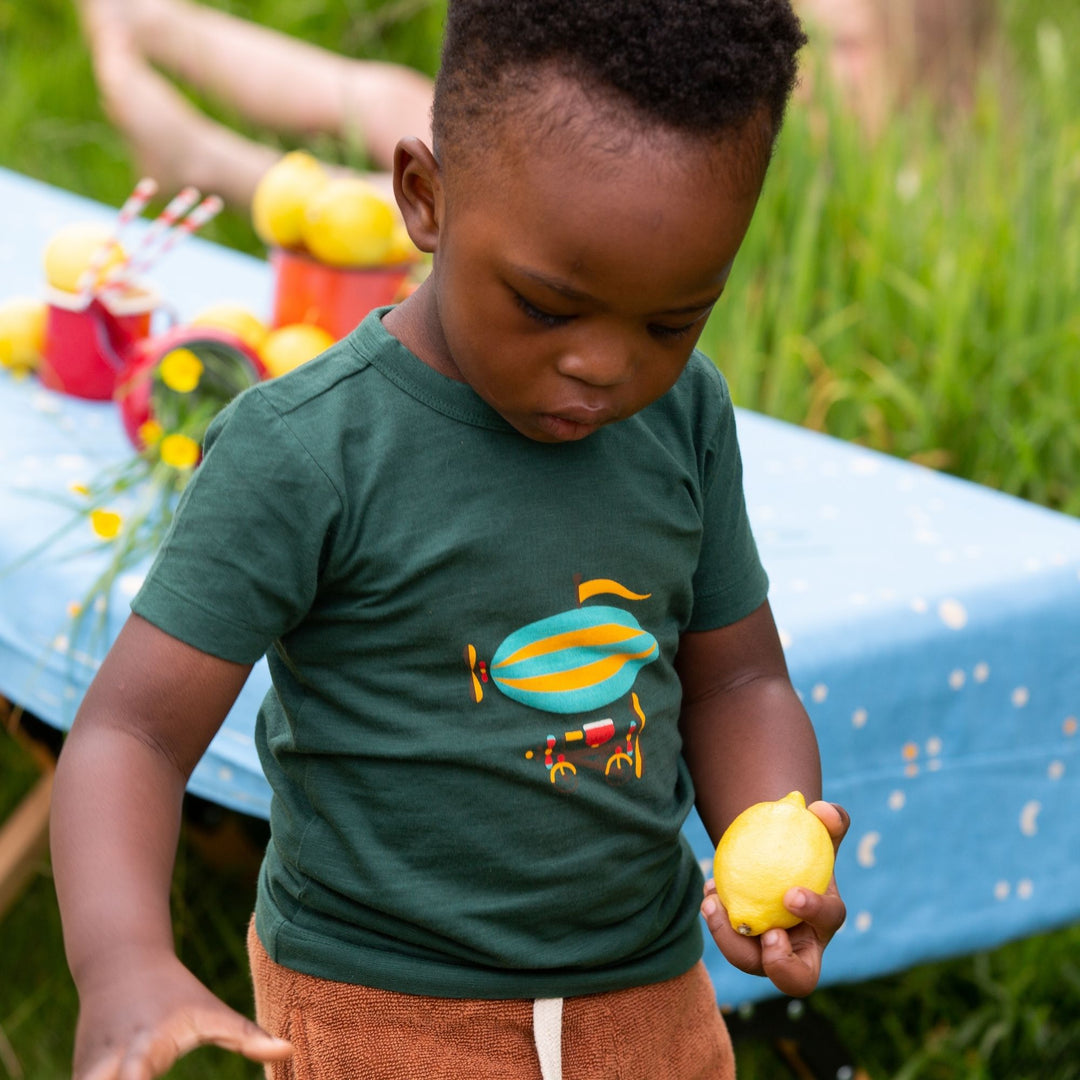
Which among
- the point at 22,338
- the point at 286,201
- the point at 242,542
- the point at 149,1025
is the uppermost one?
the point at 242,542

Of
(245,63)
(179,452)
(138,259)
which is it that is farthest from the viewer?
(245,63)

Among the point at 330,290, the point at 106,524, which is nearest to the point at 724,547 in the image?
the point at 106,524

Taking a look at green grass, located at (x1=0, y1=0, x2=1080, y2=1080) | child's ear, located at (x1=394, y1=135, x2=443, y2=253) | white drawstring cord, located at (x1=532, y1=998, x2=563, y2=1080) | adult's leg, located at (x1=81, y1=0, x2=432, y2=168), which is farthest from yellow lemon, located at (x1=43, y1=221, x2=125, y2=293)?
adult's leg, located at (x1=81, y1=0, x2=432, y2=168)

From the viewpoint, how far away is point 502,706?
1134 millimetres

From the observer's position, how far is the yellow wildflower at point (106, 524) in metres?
1.76

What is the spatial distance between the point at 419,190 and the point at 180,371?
1016 millimetres

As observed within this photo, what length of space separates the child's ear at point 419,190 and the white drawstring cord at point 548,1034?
1.96ft

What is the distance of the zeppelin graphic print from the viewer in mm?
1132

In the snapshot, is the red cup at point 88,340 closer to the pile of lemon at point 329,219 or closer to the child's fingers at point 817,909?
the pile of lemon at point 329,219

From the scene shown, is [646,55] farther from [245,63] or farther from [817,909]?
[245,63]

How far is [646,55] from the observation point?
0.98 metres

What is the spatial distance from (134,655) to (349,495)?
0.62 ft

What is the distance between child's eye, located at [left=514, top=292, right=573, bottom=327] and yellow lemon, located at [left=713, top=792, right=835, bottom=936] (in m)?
0.44

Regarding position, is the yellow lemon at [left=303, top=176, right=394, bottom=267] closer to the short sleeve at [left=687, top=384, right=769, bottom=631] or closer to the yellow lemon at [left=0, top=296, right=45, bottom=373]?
the yellow lemon at [left=0, top=296, right=45, bottom=373]
